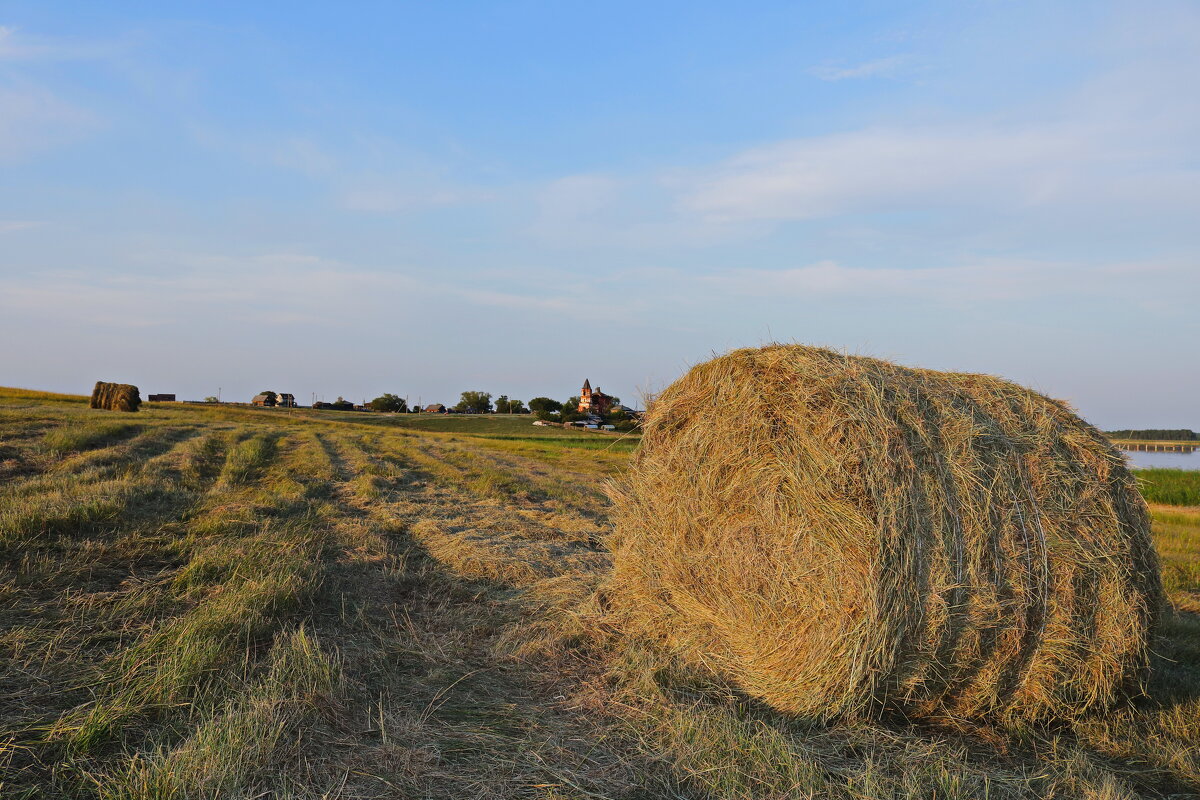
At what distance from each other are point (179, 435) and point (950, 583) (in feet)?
65.7

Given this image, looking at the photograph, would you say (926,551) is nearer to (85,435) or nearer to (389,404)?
(85,435)

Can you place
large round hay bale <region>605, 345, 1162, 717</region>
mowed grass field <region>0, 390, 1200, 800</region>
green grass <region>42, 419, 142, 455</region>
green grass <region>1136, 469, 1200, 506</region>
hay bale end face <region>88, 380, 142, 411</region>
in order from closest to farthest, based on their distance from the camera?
mowed grass field <region>0, 390, 1200, 800</region>, large round hay bale <region>605, 345, 1162, 717</region>, green grass <region>42, 419, 142, 455</region>, green grass <region>1136, 469, 1200, 506</region>, hay bale end face <region>88, 380, 142, 411</region>

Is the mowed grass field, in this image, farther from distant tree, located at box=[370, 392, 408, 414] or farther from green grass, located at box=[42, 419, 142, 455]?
distant tree, located at box=[370, 392, 408, 414]

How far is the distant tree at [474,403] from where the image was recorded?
80.9m

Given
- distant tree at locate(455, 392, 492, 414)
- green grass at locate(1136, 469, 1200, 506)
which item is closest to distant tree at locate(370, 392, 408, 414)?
distant tree at locate(455, 392, 492, 414)

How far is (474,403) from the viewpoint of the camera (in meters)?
80.9

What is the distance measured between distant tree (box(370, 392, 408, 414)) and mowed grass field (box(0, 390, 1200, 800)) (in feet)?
240

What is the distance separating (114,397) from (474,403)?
46.3 metres

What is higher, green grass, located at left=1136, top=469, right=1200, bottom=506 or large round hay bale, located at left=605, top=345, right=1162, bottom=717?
large round hay bale, located at left=605, top=345, right=1162, bottom=717

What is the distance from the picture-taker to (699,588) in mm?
5676

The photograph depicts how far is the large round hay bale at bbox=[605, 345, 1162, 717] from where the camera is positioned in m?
4.35

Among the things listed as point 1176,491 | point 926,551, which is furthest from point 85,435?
point 1176,491

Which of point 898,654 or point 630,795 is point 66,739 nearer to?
point 630,795

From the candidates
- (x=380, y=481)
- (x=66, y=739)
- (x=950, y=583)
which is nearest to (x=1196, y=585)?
(x=950, y=583)
